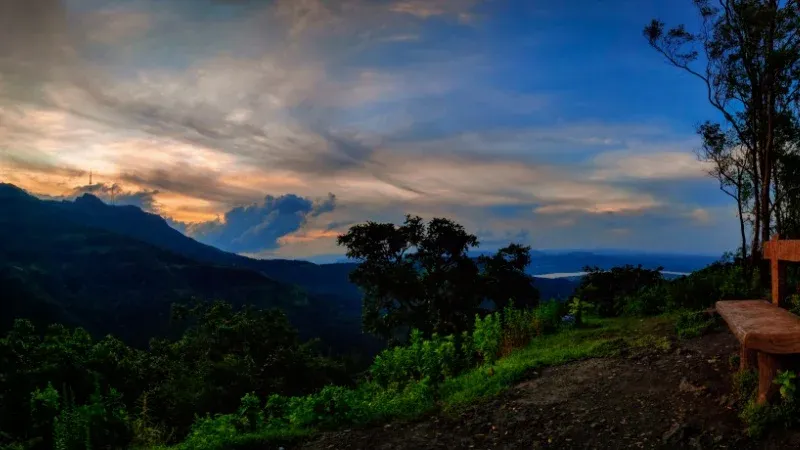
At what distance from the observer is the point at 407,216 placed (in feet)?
100.0

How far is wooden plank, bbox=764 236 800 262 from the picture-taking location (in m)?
6.48

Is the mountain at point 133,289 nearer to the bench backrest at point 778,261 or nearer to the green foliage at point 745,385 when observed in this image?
the bench backrest at point 778,261

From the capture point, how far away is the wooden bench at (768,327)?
498 cm

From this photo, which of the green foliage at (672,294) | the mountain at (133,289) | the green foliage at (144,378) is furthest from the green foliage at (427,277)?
the mountain at (133,289)

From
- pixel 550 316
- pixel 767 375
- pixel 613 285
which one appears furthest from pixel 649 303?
pixel 767 375

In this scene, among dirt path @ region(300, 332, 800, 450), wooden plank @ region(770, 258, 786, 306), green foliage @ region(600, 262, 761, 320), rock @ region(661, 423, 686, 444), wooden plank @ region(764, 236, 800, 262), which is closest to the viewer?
rock @ region(661, 423, 686, 444)

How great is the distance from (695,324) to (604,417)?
189 inches

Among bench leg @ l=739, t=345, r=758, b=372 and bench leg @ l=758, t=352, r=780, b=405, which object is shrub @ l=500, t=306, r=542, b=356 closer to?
bench leg @ l=739, t=345, r=758, b=372

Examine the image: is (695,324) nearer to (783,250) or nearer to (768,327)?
(783,250)

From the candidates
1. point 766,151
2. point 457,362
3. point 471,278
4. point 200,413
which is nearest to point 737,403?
point 457,362

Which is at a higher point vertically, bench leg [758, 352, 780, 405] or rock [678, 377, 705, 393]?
bench leg [758, 352, 780, 405]

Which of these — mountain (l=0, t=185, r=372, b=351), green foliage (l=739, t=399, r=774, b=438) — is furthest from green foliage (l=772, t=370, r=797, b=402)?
mountain (l=0, t=185, r=372, b=351)

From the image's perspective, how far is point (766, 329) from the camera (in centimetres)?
521

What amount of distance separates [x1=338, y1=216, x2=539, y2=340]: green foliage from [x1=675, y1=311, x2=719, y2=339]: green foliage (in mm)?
16999
